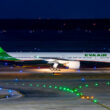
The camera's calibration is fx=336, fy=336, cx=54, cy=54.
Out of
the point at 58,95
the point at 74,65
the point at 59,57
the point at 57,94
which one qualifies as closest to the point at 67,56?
the point at 59,57

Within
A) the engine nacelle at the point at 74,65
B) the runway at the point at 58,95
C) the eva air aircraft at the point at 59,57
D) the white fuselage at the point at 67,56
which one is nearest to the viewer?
the runway at the point at 58,95

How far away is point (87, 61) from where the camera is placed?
52.3 meters

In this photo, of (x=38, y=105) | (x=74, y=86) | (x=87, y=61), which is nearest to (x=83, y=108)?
(x=38, y=105)

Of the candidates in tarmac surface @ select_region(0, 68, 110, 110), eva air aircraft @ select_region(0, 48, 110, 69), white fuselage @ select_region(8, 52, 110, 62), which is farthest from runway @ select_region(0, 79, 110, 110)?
white fuselage @ select_region(8, 52, 110, 62)

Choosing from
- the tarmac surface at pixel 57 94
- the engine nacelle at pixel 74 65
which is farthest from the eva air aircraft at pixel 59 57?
the tarmac surface at pixel 57 94

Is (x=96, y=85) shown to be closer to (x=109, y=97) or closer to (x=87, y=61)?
(x=109, y=97)

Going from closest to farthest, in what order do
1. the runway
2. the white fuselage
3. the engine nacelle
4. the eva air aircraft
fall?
the runway
the engine nacelle
the eva air aircraft
the white fuselage

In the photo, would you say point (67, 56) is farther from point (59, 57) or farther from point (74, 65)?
point (74, 65)

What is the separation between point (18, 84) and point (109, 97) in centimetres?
1158

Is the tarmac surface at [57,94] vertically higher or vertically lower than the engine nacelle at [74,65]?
lower

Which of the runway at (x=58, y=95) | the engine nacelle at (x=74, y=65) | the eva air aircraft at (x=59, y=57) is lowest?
the runway at (x=58, y=95)

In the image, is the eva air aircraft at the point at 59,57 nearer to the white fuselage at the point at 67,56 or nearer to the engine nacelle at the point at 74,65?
the white fuselage at the point at 67,56

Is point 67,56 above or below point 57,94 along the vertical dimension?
above

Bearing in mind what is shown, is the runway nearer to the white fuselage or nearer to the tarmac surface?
the tarmac surface
